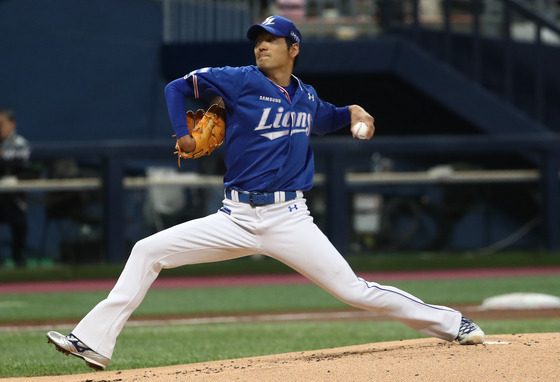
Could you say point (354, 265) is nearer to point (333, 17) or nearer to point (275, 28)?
point (333, 17)

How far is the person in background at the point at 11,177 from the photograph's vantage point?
11.8 m

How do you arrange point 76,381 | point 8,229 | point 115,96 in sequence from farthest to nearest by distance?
point 115,96 → point 8,229 → point 76,381

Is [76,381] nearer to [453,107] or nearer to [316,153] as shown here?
[316,153]

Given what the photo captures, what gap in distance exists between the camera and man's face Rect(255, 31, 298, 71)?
5016mm

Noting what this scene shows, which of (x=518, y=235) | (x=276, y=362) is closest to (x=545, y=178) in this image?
(x=518, y=235)

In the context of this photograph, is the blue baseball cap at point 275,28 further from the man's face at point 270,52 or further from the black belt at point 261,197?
the black belt at point 261,197

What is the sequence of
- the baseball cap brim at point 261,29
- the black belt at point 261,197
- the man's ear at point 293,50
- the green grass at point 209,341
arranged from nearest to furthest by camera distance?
the black belt at point 261,197
the baseball cap brim at point 261,29
the man's ear at point 293,50
the green grass at point 209,341

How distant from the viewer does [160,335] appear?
7.46 meters

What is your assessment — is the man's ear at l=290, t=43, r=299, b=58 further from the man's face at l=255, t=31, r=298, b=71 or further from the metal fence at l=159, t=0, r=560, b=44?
the metal fence at l=159, t=0, r=560, b=44

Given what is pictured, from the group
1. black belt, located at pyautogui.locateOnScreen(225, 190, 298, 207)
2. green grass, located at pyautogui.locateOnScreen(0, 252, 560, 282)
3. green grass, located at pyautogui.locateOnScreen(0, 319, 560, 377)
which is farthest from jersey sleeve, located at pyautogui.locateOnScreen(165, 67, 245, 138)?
green grass, located at pyautogui.locateOnScreen(0, 252, 560, 282)

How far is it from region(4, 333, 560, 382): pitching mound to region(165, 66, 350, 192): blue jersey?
34.5 inches

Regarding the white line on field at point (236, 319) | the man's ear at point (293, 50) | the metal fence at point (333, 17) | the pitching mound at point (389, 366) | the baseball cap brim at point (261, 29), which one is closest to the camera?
the pitching mound at point (389, 366)

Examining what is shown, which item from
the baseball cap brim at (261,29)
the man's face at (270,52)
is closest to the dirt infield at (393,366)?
the man's face at (270,52)

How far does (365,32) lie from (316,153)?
3841 mm
